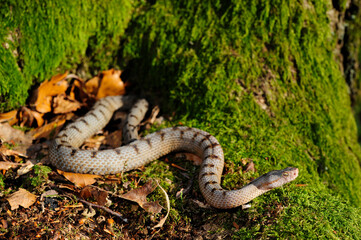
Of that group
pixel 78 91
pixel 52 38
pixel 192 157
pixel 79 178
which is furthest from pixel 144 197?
pixel 52 38

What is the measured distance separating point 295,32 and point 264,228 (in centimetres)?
387

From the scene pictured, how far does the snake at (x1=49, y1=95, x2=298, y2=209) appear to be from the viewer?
424 cm

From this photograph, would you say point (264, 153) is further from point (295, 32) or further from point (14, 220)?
point (14, 220)

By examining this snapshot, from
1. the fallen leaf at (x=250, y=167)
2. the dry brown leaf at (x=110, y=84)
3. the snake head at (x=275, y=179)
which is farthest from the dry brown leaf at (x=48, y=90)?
the snake head at (x=275, y=179)

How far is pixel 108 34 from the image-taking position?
21.4 ft

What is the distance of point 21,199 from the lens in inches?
157

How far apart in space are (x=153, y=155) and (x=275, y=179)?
2.06m

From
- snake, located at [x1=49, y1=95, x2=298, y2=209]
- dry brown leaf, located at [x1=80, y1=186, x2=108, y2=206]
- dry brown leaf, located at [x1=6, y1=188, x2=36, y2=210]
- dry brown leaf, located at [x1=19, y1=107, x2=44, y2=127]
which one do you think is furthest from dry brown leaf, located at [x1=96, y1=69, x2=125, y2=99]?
dry brown leaf, located at [x1=6, y1=188, x2=36, y2=210]

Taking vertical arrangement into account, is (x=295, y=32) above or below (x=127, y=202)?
above

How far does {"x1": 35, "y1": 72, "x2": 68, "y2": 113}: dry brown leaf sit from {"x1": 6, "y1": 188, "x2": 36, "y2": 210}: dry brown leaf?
2.16 m

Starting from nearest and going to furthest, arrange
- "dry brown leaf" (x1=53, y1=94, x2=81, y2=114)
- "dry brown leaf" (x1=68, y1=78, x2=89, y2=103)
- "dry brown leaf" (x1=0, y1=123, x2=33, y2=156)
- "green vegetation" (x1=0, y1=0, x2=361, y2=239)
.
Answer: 1. "dry brown leaf" (x1=0, y1=123, x2=33, y2=156)
2. "green vegetation" (x1=0, y1=0, x2=361, y2=239)
3. "dry brown leaf" (x1=53, y1=94, x2=81, y2=114)
4. "dry brown leaf" (x1=68, y1=78, x2=89, y2=103)

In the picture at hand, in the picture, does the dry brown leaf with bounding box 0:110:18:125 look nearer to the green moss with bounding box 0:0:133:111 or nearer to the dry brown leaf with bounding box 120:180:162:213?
the green moss with bounding box 0:0:133:111

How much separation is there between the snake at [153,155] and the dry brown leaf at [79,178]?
0.59 feet

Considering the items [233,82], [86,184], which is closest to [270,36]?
[233,82]
